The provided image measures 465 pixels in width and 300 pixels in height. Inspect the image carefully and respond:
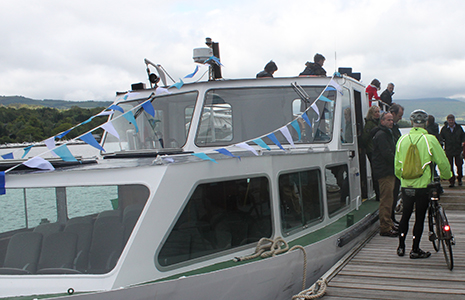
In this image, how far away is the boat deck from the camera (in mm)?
4055

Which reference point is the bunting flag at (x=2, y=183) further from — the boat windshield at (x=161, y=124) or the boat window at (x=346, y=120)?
the boat window at (x=346, y=120)

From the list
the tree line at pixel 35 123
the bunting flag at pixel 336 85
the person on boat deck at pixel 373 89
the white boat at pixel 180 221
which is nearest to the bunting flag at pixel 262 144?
the white boat at pixel 180 221

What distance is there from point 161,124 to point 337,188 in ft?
8.14

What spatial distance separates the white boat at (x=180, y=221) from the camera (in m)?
3.20

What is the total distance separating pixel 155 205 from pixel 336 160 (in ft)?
9.58

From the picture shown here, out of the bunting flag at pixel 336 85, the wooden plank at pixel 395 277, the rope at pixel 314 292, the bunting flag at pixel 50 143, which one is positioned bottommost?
the wooden plank at pixel 395 277

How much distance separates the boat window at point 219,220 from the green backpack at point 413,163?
1628 millimetres

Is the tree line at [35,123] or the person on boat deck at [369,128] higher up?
the tree line at [35,123]

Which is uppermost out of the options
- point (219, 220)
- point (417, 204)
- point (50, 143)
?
point (50, 143)

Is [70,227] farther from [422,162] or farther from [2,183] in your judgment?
[422,162]

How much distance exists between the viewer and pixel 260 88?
5582 mm

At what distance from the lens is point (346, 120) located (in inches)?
239

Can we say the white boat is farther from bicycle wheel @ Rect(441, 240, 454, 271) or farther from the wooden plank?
bicycle wheel @ Rect(441, 240, 454, 271)

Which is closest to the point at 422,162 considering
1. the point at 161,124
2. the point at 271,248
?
the point at 271,248
